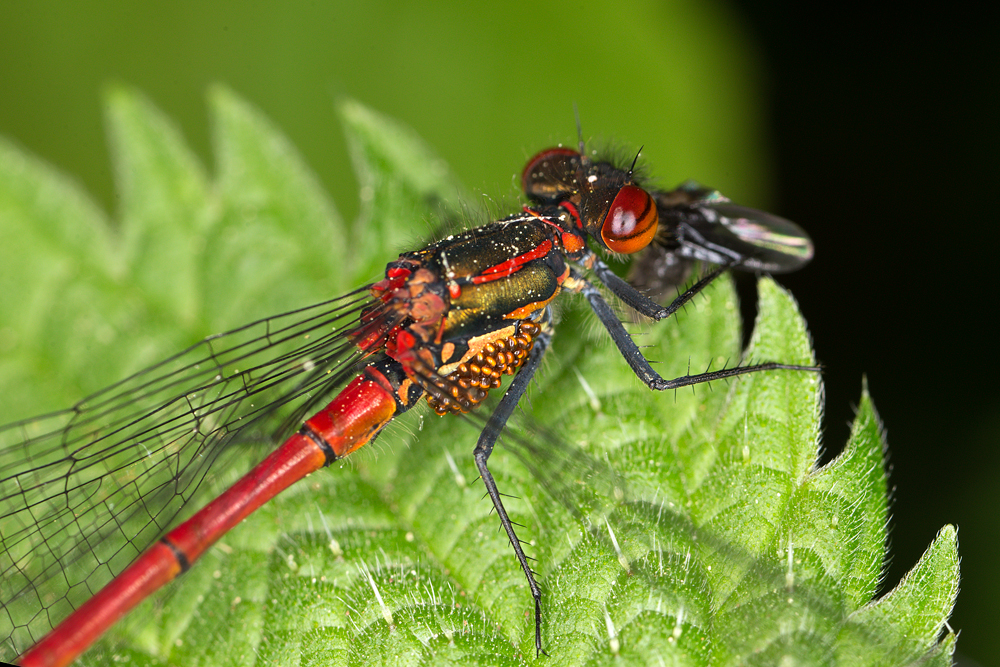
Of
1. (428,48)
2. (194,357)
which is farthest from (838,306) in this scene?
(194,357)

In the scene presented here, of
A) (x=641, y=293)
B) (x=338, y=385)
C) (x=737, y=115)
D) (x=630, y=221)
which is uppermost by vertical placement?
(x=737, y=115)

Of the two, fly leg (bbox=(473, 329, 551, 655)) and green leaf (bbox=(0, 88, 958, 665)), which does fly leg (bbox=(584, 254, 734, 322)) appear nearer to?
green leaf (bbox=(0, 88, 958, 665))

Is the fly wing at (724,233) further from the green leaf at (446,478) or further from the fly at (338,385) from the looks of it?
the green leaf at (446,478)

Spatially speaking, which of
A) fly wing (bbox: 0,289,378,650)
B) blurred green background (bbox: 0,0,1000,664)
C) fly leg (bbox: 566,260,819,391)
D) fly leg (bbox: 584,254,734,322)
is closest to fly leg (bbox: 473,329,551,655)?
fly leg (bbox: 566,260,819,391)

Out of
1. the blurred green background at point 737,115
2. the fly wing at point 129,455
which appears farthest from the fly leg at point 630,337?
the fly wing at point 129,455

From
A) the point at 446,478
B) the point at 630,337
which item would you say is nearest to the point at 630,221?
the point at 630,337

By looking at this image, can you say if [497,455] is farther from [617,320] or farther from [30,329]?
[30,329]

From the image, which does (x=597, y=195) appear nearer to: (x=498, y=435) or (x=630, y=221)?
(x=630, y=221)
